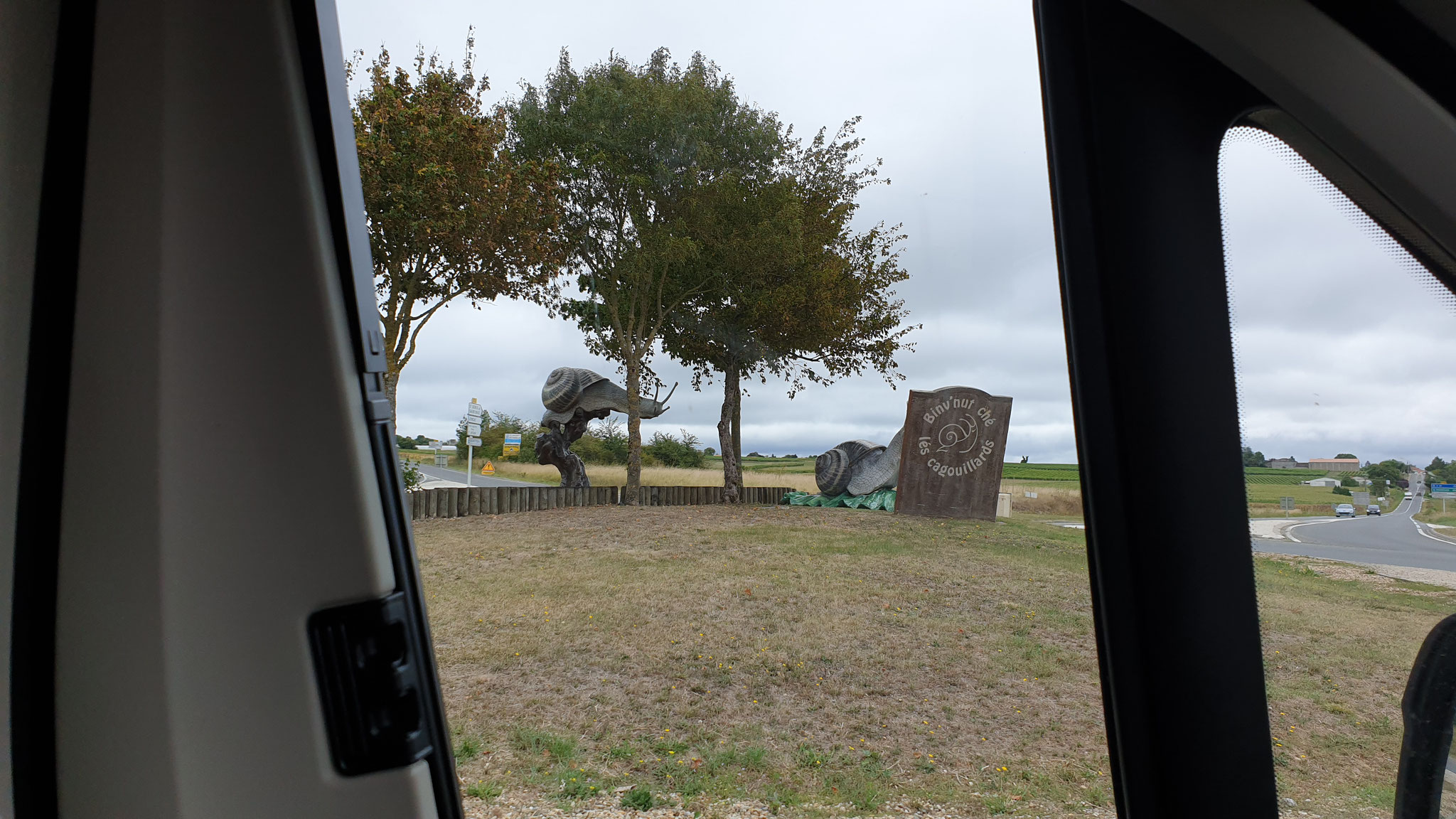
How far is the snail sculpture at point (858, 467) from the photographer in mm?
5082

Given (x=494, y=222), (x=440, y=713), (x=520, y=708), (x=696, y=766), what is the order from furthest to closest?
(x=494, y=222) → (x=520, y=708) → (x=696, y=766) → (x=440, y=713)

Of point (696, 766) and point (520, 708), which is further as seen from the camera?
point (520, 708)

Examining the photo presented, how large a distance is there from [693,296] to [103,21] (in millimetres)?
4405

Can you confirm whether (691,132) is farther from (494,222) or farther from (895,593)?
(895,593)

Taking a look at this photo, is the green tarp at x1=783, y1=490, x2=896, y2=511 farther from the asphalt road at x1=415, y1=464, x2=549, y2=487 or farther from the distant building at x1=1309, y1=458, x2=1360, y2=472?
the distant building at x1=1309, y1=458, x2=1360, y2=472

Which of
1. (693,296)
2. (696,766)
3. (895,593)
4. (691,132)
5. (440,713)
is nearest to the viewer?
(440,713)

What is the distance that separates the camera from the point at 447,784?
1.75 feet

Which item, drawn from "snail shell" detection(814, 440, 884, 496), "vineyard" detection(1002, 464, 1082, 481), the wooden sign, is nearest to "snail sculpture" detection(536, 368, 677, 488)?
"snail shell" detection(814, 440, 884, 496)

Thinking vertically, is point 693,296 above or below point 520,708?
above

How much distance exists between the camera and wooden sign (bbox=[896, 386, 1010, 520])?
409 cm

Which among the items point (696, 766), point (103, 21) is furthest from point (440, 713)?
point (696, 766)

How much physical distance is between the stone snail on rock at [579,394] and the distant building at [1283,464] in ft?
15.2

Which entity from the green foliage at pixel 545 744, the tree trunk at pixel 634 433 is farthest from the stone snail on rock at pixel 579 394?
the green foliage at pixel 545 744

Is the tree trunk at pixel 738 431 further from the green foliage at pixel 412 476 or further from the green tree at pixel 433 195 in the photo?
the green foliage at pixel 412 476
